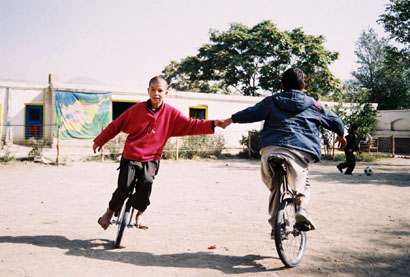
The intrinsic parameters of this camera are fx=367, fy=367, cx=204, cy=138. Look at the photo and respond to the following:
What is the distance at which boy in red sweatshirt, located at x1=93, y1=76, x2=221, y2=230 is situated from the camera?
12.8ft

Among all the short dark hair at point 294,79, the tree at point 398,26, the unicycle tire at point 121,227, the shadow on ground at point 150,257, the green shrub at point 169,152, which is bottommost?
the shadow on ground at point 150,257

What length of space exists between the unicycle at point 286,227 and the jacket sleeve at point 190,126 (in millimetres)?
1020

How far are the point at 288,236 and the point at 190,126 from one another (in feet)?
5.23

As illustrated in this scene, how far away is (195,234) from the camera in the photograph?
4520mm

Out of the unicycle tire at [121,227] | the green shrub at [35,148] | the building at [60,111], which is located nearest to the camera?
the unicycle tire at [121,227]

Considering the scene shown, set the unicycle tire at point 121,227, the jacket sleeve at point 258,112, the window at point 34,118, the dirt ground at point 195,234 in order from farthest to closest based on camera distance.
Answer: the window at point 34,118 < the unicycle tire at point 121,227 < the jacket sleeve at point 258,112 < the dirt ground at point 195,234

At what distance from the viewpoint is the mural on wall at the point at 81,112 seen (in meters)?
19.2

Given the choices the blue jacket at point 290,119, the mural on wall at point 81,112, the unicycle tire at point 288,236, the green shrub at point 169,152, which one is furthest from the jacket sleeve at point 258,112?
the mural on wall at point 81,112

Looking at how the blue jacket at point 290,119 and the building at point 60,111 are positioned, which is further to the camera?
the building at point 60,111

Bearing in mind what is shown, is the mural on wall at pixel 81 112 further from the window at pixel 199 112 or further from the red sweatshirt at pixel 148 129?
the red sweatshirt at pixel 148 129

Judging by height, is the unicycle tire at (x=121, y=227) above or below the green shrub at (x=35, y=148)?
below

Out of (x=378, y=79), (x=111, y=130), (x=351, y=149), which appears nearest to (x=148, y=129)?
(x=111, y=130)

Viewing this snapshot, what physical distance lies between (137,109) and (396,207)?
192 inches

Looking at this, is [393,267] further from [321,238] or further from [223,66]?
[223,66]
